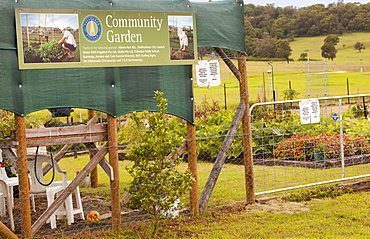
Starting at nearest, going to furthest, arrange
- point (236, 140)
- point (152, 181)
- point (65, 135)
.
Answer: point (152, 181) < point (65, 135) < point (236, 140)

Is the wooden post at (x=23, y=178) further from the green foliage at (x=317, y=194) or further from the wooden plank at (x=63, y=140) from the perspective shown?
the green foliage at (x=317, y=194)

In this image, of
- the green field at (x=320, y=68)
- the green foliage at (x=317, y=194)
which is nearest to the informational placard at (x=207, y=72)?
the green foliage at (x=317, y=194)

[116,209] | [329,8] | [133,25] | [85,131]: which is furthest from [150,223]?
[329,8]

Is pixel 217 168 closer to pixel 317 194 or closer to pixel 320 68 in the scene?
pixel 317 194

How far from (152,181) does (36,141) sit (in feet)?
5.19

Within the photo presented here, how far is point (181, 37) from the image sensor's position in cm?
711

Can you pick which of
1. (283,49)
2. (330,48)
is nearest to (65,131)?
(283,49)

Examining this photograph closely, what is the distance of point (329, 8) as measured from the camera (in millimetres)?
66312

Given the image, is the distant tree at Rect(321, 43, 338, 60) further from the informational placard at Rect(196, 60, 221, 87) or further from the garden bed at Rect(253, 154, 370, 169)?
the informational placard at Rect(196, 60, 221, 87)

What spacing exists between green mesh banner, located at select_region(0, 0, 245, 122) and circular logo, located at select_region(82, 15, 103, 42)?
165 mm

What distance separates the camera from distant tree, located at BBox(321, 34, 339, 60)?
5516 centimetres

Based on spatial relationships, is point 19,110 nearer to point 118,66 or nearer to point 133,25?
point 118,66

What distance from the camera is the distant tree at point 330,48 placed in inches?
2172

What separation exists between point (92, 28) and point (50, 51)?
2.08 ft
